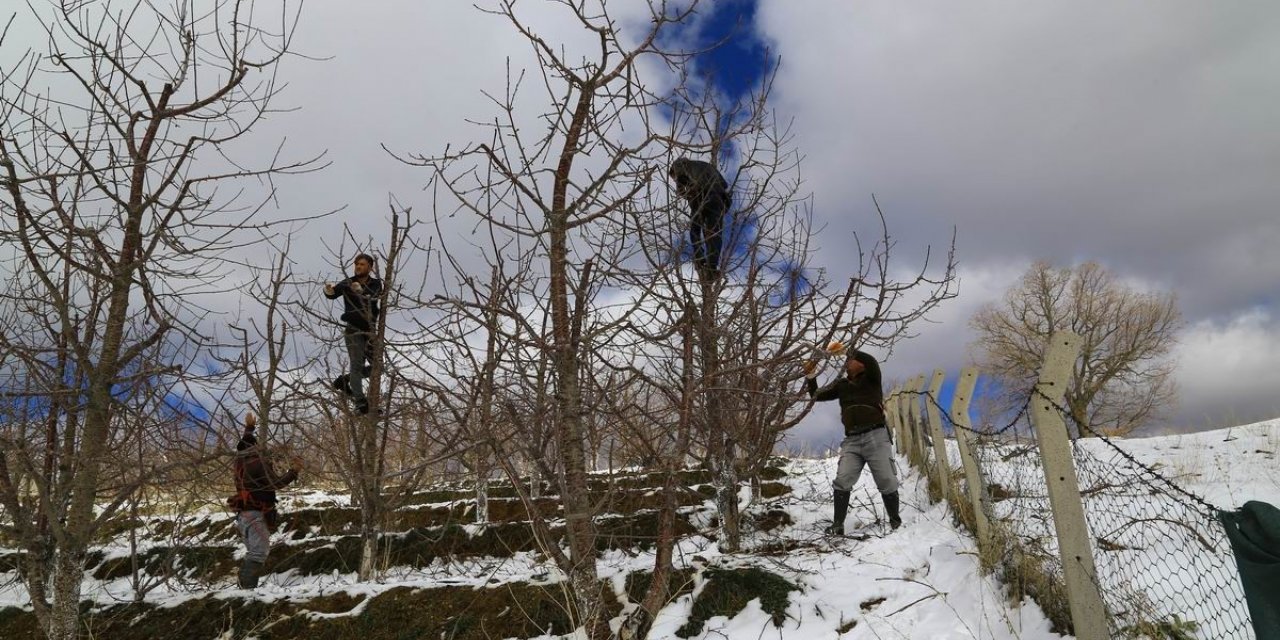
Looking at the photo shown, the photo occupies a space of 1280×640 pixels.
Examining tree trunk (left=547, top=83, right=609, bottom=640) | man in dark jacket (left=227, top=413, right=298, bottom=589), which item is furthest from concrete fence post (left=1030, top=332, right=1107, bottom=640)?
man in dark jacket (left=227, top=413, right=298, bottom=589)

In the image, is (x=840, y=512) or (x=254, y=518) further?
(x=254, y=518)

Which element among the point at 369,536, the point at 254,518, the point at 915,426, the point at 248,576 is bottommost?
the point at 248,576

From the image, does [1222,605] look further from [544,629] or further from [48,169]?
[48,169]

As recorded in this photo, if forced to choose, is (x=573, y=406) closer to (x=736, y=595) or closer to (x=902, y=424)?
(x=736, y=595)

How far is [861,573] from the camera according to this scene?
16.2 ft

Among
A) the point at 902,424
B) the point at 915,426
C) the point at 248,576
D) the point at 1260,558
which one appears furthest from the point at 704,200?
the point at 902,424

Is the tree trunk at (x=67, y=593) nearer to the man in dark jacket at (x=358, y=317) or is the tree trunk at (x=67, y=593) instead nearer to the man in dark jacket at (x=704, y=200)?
the man in dark jacket at (x=358, y=317)

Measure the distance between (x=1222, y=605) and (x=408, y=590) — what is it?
507 cm

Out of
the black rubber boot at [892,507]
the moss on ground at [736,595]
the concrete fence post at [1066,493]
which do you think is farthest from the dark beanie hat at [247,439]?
the black rubber boot at [892,507]

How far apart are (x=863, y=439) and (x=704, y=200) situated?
3.61m

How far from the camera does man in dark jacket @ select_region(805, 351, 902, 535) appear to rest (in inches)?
242

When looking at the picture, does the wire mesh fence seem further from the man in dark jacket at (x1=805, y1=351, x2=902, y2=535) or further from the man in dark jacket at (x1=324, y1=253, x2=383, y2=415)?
the man in dark jacket at (x1=324, y1=253, x2=383, y2=415)

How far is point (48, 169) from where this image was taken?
3809mm

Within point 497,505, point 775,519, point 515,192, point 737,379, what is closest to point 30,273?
point 515,192
